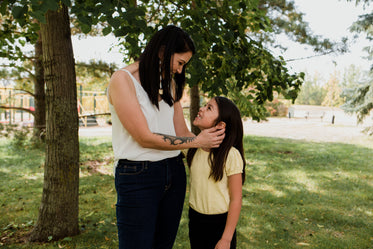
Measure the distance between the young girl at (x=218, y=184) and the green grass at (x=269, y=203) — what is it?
1.70m

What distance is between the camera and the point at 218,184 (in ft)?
6.35

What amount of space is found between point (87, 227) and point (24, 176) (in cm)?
382

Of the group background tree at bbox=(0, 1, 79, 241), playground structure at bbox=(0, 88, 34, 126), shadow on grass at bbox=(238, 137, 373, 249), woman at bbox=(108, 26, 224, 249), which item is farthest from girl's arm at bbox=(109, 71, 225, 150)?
playground structure at bbox=(0, 88, 34, 126)

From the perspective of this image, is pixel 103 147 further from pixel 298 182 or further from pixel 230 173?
pixel 230 173

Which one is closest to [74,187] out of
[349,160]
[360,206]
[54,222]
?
[54,222]

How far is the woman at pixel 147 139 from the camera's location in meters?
1.54

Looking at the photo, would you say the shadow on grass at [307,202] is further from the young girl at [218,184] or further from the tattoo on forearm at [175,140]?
the tattoo on forearm at [175,140]

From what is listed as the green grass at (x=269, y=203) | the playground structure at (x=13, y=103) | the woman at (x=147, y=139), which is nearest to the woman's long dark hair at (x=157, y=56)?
the woman at (x=147, y=139)

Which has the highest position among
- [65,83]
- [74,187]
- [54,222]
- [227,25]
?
[227,25]

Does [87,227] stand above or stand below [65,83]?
below

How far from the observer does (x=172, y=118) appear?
187 cm

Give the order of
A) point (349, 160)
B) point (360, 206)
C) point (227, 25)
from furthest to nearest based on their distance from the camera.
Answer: point (349, 160) → point (360, 206) → point (227, 25)

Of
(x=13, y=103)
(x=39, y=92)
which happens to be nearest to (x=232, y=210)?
(x=39, y=92)

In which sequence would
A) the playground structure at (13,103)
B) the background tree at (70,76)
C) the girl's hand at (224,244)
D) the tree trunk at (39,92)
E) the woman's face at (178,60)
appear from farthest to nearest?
the playground structure at (13,103) < the tree trunk at (39,92) < the background tree at (70,76) < the girl's hand at (224,244) < the woman's face at (178,60)
